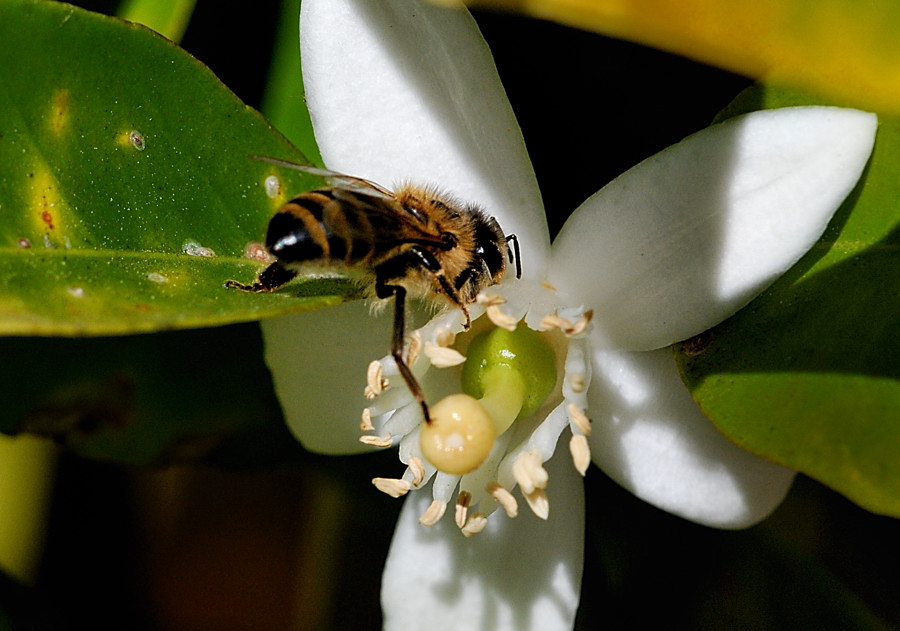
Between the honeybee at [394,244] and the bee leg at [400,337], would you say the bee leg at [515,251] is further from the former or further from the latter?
the bee leg at [400,337]

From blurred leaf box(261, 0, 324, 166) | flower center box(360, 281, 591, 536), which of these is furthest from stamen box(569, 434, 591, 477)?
blurred leaf box(261, 0, 324, 166)

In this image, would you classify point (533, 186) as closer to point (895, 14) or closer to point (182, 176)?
point (182, 176)

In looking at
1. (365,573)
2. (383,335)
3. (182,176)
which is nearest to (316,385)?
(383,335)

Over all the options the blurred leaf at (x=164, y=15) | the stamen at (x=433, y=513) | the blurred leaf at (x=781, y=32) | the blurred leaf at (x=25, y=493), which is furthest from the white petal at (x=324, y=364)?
the blurred leaf at (x=25, y=493)

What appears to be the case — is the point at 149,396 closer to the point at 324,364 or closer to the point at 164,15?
the point at 324,364

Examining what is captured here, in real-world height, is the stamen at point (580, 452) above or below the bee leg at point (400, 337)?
below

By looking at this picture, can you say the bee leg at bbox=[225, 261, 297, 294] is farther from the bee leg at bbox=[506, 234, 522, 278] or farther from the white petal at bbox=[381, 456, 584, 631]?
the white petal at bbox=[381, 456, 584, 631]

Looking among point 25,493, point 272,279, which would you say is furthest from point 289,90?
point 25,493
